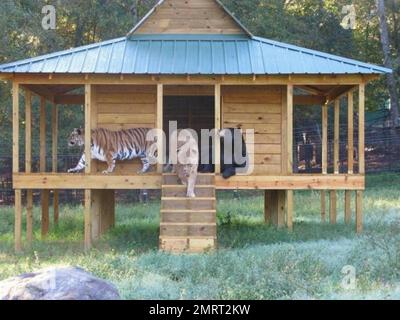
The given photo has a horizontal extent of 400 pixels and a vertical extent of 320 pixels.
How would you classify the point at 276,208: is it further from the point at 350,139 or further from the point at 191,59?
the point at 191,59

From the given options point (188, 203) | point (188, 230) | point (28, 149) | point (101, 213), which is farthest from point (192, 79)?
point (101, 213)

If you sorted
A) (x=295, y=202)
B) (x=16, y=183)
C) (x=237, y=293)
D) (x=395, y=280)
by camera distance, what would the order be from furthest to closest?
(x=295, y=202) < (x=16, y=183) < (x=395, y=280) < (x=237, y=293)

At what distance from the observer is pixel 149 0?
31688 mm

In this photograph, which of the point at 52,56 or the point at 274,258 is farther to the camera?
the point at 52,56

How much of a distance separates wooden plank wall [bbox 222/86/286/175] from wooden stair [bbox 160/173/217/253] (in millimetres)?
2318

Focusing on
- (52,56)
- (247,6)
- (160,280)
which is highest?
(247,6)

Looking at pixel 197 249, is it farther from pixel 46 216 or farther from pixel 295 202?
pixel 295 202

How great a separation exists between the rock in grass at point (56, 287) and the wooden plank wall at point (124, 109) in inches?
360

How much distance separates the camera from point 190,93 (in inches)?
704
